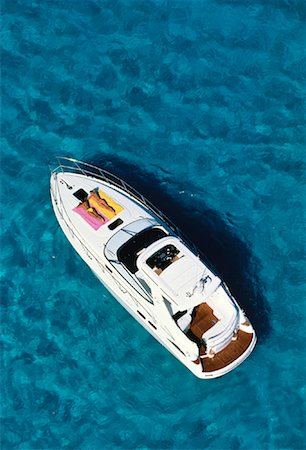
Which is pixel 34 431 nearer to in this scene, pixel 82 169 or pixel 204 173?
pixel 82 169

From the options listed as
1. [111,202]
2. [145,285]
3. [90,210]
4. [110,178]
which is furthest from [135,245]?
[110,178]

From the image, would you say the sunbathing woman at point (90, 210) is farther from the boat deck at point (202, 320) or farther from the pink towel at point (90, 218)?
the boat deck at point (202, 320)

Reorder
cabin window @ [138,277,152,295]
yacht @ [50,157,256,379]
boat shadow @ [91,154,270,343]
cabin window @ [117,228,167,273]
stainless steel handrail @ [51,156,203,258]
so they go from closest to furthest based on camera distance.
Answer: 1. yacht @ [50,157,256,379]
2. cabin window @ [138,277,152,295]
3. cabin window @ [117,228,167,273]
4. stainless steel handrail @ [51,156,203,258]
5. boat shadow @ [91,154,270,343]

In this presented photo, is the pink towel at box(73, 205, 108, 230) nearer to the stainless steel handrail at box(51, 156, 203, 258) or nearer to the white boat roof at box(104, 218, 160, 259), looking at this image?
the white boat roof at box(104, 218, 160, 259)

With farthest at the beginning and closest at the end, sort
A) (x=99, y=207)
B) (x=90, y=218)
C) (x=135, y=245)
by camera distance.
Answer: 1. (x=99, y=207)
2. (x=90, y=218)
3. (x=135, y=245)

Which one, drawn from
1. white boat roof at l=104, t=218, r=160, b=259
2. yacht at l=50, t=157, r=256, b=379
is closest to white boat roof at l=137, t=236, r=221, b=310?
yacht at l=50, t=157, r=256, b=379

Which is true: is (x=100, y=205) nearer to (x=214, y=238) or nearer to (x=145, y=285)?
(x=145, y=285)
